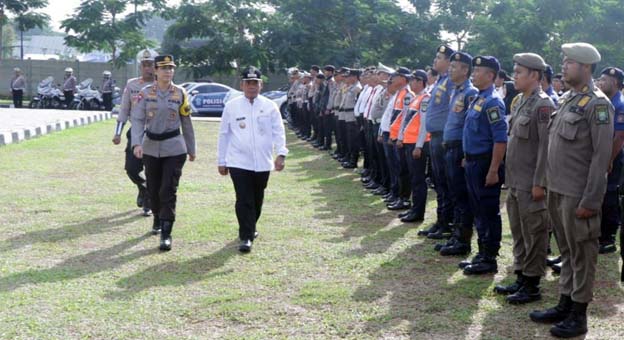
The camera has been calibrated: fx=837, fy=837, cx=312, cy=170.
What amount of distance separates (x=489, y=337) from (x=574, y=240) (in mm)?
839

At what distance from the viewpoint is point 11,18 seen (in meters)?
45.5

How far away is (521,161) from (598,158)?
1066mm

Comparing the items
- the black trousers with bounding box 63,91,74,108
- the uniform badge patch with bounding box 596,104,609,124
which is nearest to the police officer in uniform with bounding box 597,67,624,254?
the uniform badge patch with bounding box 596,104,609,124

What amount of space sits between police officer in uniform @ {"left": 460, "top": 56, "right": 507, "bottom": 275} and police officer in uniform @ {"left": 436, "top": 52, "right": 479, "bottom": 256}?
484mm

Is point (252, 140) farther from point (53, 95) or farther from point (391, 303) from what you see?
point (53, 95)

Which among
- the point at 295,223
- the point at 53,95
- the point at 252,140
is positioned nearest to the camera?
the point at 252,140

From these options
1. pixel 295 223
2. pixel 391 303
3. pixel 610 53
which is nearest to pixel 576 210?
pixel 391 303

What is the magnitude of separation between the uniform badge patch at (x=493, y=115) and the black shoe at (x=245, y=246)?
278cm

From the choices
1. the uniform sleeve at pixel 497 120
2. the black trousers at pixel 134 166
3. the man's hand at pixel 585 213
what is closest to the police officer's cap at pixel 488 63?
the uniform sleeve at pixel 497 120

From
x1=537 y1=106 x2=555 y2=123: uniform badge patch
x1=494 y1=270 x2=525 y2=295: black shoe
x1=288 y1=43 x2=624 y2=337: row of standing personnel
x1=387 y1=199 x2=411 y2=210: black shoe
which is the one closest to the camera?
x1=288 y1=43 x2=624 y2=337: row of standing personnel

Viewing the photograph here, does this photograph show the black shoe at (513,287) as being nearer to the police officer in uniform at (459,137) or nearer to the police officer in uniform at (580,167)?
the police officer in uniform at (580,167)

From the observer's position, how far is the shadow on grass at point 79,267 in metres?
7.02

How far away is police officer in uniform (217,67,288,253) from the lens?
8.33m

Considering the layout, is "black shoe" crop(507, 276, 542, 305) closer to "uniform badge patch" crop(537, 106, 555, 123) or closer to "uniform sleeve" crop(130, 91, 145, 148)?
"uniform badge patch" crop(537, 106, 555, 123)
